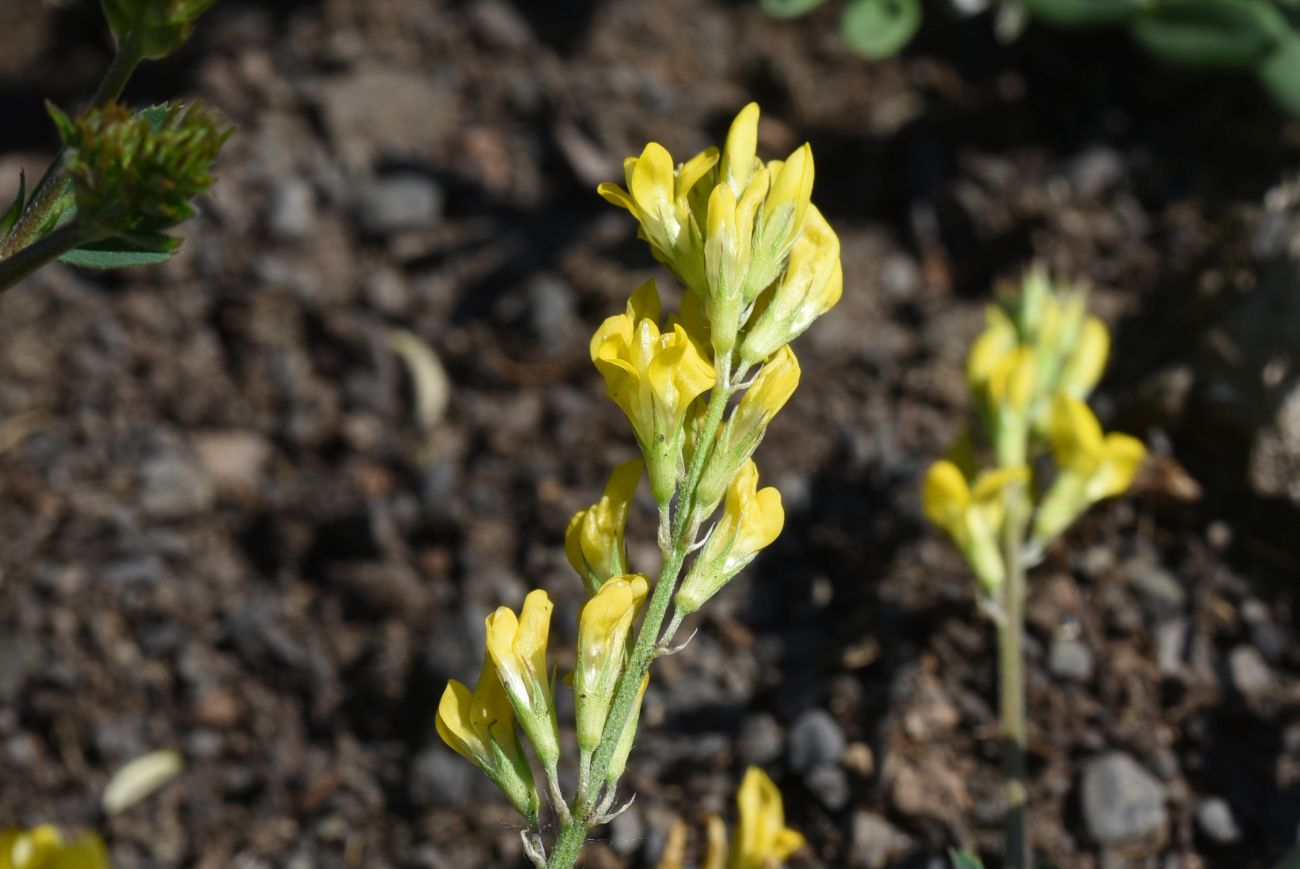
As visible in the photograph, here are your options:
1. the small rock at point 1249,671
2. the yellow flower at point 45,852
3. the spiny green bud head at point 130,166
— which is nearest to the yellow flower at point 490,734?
the yellow flower at point 45,852

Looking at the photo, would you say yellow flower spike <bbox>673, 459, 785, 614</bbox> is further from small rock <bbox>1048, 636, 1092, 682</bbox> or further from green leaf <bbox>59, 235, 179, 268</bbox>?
small rock <bbox>1048, 636, 1092, 682</bbox>

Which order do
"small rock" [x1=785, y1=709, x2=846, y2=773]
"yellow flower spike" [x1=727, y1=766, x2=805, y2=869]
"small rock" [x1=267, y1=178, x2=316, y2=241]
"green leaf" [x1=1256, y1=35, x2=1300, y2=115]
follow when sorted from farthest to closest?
1. "small rock" [x1=267, y1=178, x2=316, y2=241]
2. "green leaf" [x1=1256, y1=35, x2=1300, y2=115]
3. "small rock" [x1=785, y1=709, x2=846, y2=773]
4. "yellow flower spike" [x1=727, y1=766, x2=805, y2=869]

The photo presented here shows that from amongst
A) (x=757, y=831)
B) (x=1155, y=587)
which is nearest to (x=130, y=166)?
(x=757, y=831)

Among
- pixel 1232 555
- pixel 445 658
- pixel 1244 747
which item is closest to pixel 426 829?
pixel 445 658

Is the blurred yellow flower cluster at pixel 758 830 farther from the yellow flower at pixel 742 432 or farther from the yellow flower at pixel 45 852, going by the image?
the yellow flower at pixel 45 852

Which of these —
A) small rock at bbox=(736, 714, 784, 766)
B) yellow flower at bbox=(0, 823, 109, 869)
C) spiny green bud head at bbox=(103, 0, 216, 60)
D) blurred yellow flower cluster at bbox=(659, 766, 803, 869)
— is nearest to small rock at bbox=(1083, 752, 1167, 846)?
small rock at bbox=(736, 714, 784, 766)
